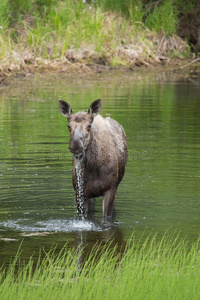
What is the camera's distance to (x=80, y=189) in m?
8.08

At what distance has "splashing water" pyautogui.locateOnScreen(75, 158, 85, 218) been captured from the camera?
7.94 meters

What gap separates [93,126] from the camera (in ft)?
26.3

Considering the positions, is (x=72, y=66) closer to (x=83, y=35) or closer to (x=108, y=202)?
(x=83, y=35)

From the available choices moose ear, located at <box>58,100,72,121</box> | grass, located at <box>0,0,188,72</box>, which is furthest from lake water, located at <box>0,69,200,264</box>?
grass, located at <box>0,0,188,72</box>

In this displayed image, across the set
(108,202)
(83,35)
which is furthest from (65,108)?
(83,35)

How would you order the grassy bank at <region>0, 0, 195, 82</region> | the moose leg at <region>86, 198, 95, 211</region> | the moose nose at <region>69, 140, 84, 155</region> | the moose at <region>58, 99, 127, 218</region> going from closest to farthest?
the moose nose at <region>69, 140, 84, 155</region> < the moose at <region>58, 99, 127, 218</region> < the moose leg at <region>86, 198, 95, 211</region> < the grassy bank at <region>0, 0, 195, 82</region>

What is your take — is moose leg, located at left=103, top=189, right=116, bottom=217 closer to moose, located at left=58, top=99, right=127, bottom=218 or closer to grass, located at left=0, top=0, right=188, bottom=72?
moose, located at left=58, top=99, right=127, bottom=218

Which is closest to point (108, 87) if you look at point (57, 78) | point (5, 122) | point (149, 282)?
point (57, 78)

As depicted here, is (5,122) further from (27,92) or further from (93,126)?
(93,126)

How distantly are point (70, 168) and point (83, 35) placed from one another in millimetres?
15651

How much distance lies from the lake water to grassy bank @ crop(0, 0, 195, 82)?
2.55 metres

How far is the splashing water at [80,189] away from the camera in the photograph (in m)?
7.94

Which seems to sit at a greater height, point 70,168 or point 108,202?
point 108,202

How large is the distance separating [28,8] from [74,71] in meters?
3.38
